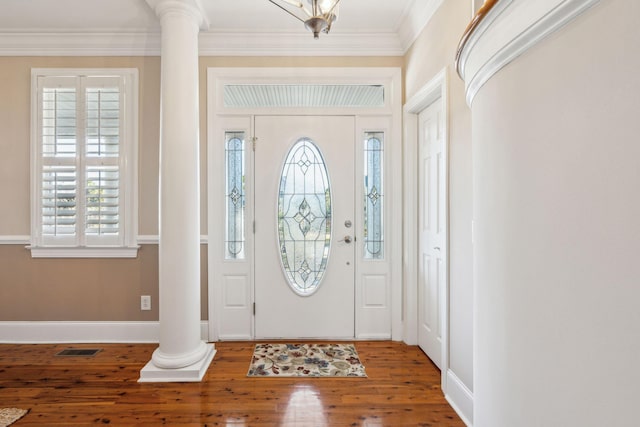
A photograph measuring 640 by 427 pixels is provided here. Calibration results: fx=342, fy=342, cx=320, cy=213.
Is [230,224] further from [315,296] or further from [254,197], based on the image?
[315,296]

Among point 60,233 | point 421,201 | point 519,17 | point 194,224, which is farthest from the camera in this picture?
point 60,233

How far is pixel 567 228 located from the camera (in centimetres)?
54

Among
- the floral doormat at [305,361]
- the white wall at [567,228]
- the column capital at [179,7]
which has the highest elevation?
the column capital at [179,7]

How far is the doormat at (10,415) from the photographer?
1915 mm

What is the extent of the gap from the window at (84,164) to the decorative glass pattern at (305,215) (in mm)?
1334

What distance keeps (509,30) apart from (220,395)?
237 centimetres

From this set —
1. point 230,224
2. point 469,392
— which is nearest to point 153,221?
Answer: point 230,224

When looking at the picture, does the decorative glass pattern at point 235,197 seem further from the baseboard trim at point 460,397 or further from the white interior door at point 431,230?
the baseboard trim at point 460,397

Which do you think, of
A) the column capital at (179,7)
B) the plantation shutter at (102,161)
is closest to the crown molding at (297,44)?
the column capital at (179,7)

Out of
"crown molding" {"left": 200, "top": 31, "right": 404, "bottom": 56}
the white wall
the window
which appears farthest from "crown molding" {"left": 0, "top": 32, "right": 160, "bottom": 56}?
the white wall

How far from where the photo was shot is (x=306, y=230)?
3084mm

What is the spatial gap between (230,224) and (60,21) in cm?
218

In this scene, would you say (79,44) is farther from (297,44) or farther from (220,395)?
(220,395)

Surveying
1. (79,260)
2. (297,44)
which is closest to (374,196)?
(297,44)
